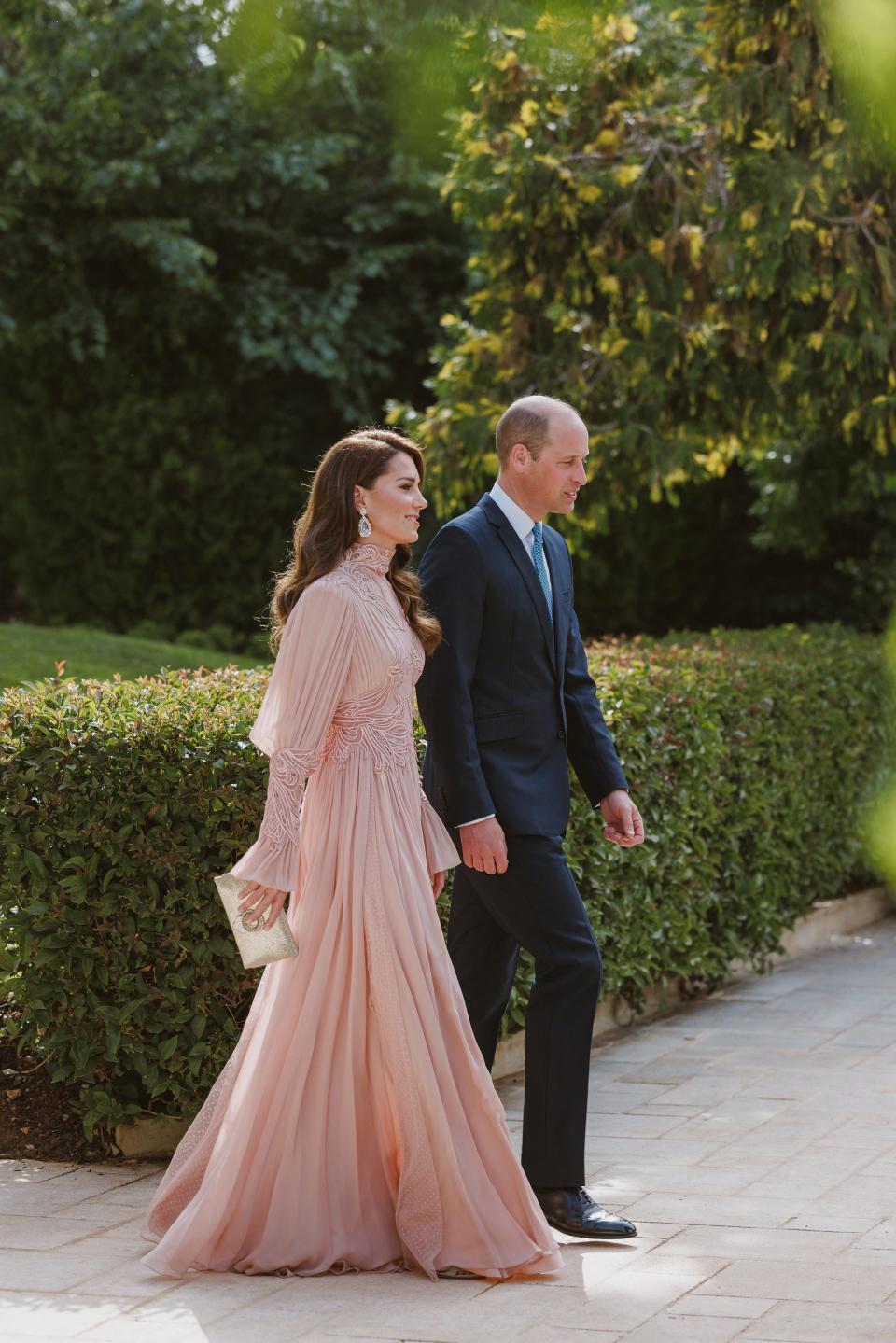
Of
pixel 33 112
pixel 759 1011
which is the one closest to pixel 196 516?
pixel 33 112

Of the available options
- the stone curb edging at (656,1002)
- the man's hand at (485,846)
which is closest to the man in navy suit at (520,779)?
the man's hand at (485,846)

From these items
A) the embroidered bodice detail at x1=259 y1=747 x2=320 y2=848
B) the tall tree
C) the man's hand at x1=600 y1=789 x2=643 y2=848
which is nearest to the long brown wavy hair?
the embroidered bodice detail at x1=259 y1=747 x2=320 y2=848

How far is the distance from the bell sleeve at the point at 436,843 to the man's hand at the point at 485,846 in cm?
6

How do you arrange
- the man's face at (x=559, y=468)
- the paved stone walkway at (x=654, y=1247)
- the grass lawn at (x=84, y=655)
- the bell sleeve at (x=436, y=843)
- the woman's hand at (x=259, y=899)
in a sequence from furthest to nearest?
1. the grass lawn at (x=84, y=655)
2. the man's face at (x=559, y=468)
3. the bell sleeve at (x=436, y=843)
4. the woman's hand at (x=259, y=899)
5. the paved stone walkway at (x=654, y=1247)

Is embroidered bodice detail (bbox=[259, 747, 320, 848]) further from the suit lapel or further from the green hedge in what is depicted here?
the green hedge

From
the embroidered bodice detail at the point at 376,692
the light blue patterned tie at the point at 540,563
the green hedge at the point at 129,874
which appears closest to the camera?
the embroidered bodice detail at the point at 376,692

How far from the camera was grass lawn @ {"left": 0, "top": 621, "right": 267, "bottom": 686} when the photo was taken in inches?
467

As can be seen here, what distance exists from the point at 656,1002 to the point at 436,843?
11.1ft

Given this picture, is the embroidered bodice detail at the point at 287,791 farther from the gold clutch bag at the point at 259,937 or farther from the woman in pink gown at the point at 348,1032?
the gold clutch bag at the point at 259,937

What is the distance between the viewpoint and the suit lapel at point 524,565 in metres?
4.61

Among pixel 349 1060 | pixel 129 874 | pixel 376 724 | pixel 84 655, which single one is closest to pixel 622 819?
pixel 376 724

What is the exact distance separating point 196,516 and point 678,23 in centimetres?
770

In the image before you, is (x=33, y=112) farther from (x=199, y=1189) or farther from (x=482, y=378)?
(x=199, y=1189)

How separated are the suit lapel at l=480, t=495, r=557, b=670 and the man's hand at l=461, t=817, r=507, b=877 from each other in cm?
54
